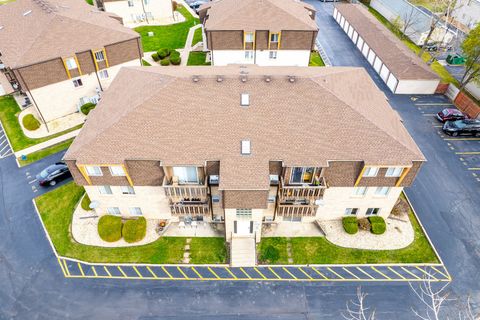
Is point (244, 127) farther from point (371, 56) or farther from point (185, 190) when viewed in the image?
point (371, 56)

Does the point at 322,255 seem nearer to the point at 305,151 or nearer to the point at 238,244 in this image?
the point at 238,244

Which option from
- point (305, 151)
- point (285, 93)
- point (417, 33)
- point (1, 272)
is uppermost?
point (285, 93)

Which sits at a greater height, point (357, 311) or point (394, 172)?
point (394, 172)

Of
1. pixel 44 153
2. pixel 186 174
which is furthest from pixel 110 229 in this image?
pixel 44 153

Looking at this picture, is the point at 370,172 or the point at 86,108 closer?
the point at 370,172

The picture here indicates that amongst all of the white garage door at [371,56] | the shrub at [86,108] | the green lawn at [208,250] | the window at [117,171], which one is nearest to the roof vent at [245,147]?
the green lawn at [208,250]

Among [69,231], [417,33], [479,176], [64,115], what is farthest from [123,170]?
[417,33]

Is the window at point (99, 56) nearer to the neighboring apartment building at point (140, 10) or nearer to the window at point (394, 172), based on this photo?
the neighboring apartment building at point (140, 10)
